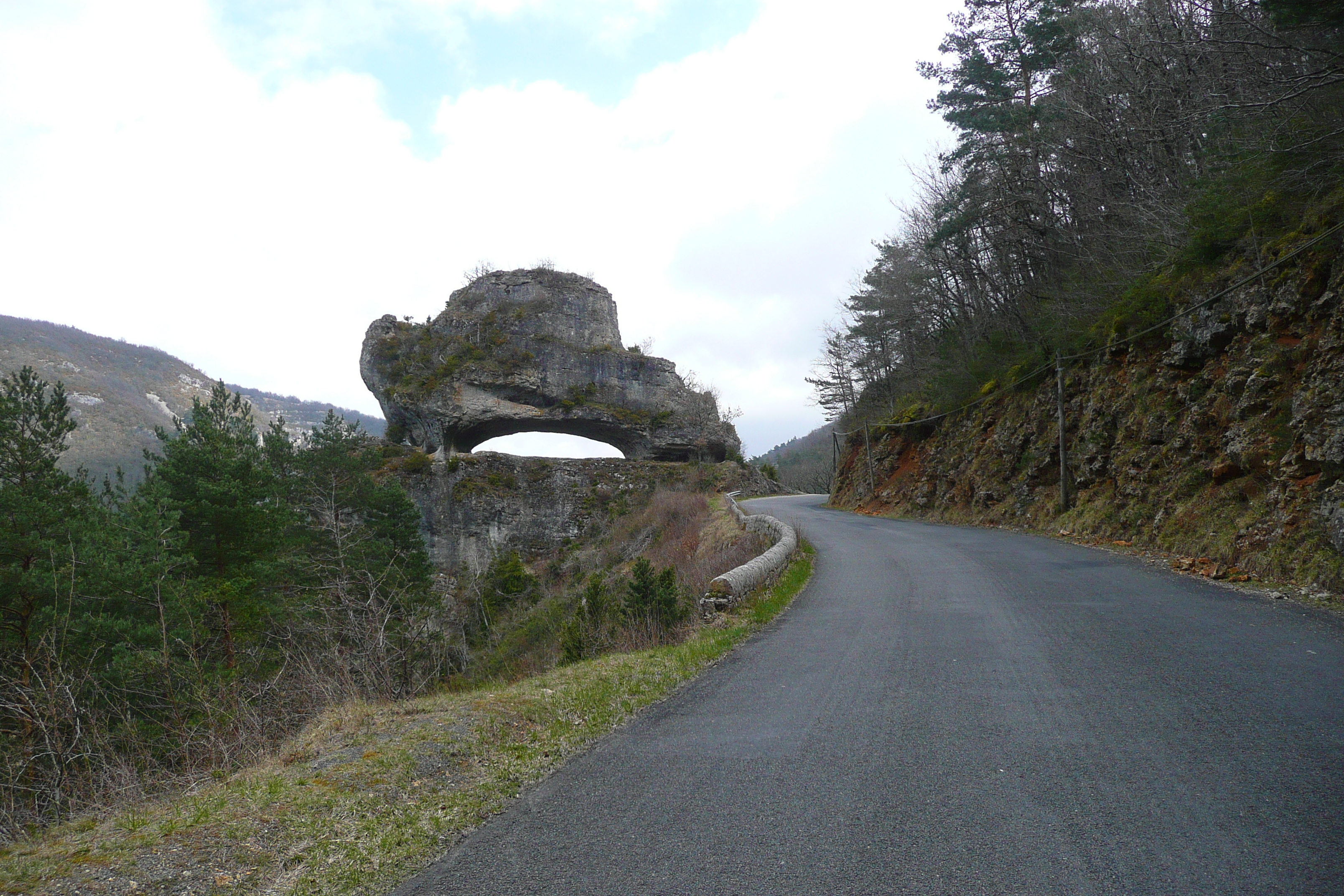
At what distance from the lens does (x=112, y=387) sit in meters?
106

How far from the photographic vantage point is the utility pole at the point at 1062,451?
18438 mm

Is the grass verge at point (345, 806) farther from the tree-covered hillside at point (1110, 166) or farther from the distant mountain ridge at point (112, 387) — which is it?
the distant mountain ridge at point (112, 387)

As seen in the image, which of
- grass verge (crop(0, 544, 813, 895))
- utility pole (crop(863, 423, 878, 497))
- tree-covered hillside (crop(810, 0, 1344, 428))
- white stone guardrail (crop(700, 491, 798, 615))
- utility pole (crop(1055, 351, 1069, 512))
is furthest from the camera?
utility pole (crop(863, 423, 878, 497))

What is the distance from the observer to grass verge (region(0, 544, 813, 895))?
119 inches

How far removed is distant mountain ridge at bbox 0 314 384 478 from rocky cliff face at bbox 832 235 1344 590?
69.6 metres

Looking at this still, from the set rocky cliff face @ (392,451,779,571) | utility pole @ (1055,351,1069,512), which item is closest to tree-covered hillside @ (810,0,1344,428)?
utility pole @ (1055,351,1069,512)

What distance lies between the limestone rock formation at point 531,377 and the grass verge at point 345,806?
33.3 metres

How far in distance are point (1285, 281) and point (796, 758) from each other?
513 inches

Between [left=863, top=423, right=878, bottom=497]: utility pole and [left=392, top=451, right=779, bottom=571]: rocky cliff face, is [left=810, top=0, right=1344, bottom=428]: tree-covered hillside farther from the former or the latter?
[left=392, top=451, right=779, bottom=571]: rocky cliff face

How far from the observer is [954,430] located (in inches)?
1094

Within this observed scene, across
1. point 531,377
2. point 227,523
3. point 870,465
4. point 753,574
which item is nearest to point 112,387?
point 531,377

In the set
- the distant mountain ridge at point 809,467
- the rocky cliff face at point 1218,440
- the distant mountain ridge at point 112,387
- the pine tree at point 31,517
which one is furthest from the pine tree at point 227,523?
the distant mountain ridge at point 112,387

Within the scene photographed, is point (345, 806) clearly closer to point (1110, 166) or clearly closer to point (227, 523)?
point (227, 523)

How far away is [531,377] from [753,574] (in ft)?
96.4
